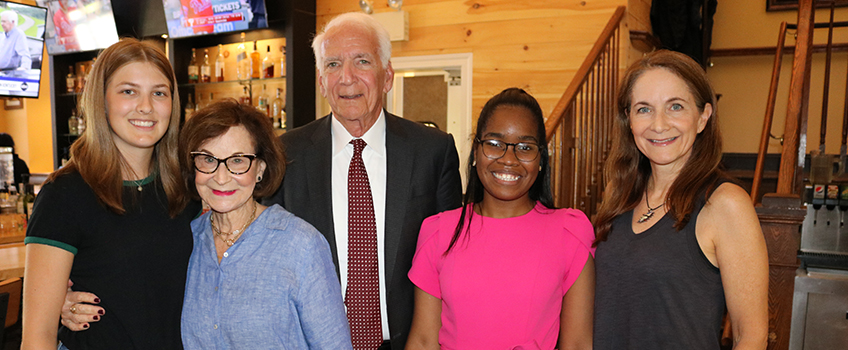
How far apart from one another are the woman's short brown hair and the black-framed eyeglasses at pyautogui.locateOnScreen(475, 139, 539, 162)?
2.00 feet

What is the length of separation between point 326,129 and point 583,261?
101 centimetres

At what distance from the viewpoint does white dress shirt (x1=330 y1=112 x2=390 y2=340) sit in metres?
1.99

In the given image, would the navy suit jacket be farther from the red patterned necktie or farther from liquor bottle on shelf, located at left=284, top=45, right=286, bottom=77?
liquor bottle on shelf, located at left=284, top=45, right=286, bottom=77

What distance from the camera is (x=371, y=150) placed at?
2096mm

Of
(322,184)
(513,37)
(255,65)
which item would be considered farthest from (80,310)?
(255,65)

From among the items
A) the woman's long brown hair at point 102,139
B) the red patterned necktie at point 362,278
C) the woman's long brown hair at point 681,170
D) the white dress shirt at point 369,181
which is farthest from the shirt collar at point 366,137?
the woman's long brown hair at point 681,170

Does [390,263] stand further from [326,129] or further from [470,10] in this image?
[470,10]

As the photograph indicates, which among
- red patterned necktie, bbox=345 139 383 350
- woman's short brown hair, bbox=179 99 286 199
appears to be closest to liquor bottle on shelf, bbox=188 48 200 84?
red patterned necktie, bbox=345 139 383 350

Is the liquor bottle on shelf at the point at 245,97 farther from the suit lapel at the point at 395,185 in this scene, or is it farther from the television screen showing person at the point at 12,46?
the suit lapel at the point at 395,185

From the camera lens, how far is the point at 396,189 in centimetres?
202

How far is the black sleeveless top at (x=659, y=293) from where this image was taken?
149 cm

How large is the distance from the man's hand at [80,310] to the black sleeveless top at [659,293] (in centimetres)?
135

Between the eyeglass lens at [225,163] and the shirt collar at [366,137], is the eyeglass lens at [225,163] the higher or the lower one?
the lower one

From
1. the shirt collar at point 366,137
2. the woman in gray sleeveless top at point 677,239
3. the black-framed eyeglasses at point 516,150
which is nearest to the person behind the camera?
the woman in gray sleeveless top at point 677,239
